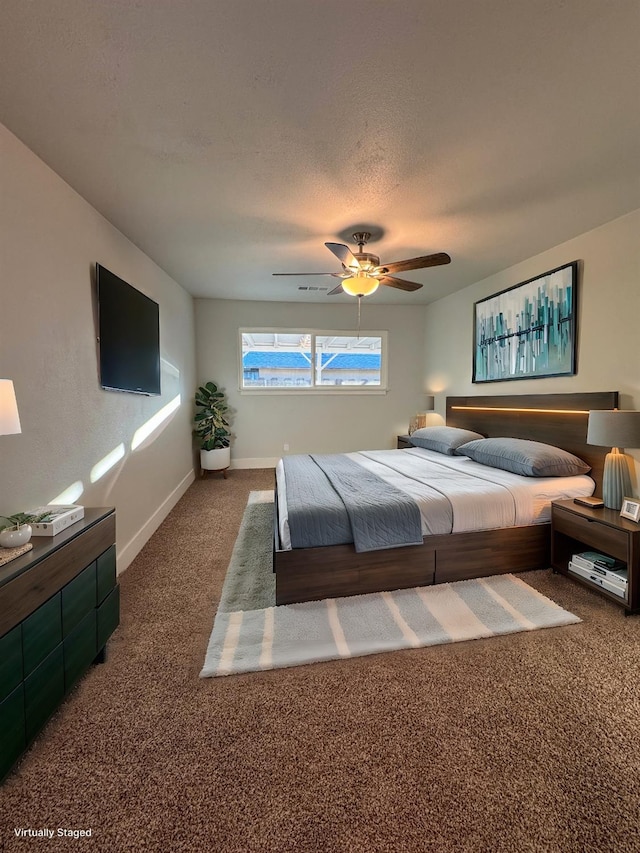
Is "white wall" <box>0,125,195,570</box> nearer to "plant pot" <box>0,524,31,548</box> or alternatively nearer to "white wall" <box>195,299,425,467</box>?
"plant pot" <box>0,524,31,548</box>

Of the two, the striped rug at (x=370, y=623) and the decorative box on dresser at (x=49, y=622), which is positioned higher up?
the decorative box on dresser at (x=49, y=622)

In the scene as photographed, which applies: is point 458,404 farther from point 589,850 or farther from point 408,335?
point 589,850

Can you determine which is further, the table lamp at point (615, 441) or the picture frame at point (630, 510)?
the table lamp at point (615, 441)

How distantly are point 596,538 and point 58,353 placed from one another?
345 cm

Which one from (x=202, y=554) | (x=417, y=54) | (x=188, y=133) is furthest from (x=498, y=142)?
(x=202, y=554)

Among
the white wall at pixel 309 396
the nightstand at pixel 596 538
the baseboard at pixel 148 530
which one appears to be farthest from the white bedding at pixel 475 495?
the white wall at pixel 309 396

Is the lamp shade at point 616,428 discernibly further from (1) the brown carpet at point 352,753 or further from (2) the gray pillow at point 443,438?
(2) the gray pillow at point 443,438

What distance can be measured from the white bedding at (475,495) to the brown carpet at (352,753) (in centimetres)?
73

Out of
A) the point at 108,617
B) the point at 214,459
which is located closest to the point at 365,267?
the point at 108,617

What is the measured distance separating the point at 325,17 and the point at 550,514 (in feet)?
9.94

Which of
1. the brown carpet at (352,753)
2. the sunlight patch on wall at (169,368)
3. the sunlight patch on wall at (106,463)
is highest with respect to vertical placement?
the sunlight patch on wall at (169,368)

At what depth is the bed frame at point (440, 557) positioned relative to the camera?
7.26ft

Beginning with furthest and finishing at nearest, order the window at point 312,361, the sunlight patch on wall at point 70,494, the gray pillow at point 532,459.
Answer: the window at point 312,361, the gray pillow at point 532,459, the sunlight patch on wall at point 70,494

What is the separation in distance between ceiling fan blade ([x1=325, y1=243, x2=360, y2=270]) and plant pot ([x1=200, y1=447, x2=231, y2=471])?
10.9ft
